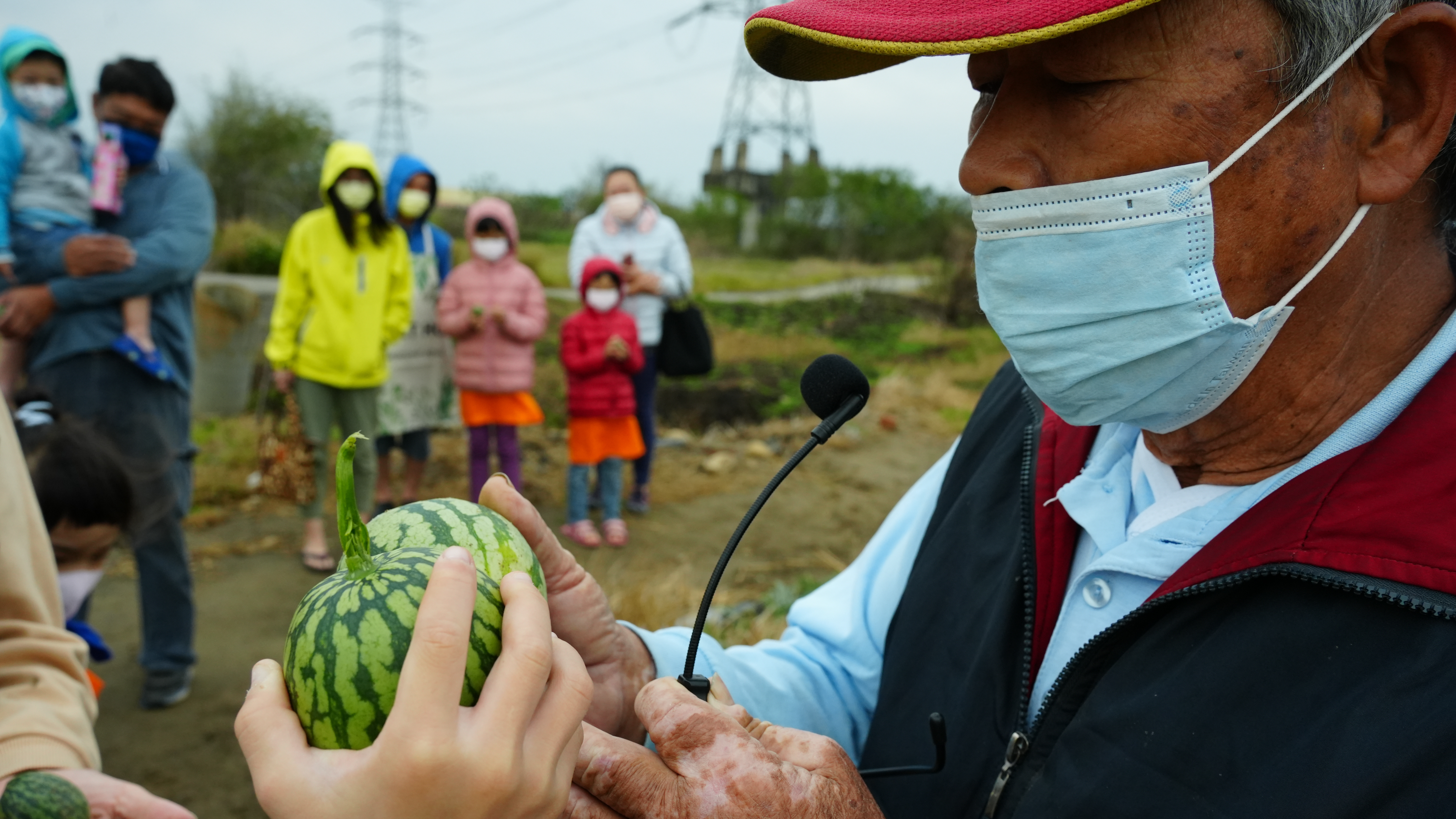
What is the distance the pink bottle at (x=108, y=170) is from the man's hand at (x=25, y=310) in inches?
20.0

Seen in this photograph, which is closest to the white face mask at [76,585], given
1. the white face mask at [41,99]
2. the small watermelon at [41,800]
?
the small watermelon at [41,800]

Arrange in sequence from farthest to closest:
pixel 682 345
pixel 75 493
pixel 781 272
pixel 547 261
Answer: pixel 781 272
pixel 547 261
pixel 682 345
pixel 75 493

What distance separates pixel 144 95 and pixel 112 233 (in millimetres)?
698

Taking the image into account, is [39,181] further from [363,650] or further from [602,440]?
[363,650]

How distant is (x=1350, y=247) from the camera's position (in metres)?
1.49

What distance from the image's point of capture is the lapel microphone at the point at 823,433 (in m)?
1.48

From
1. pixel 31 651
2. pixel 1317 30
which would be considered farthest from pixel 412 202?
pixel 1317 30

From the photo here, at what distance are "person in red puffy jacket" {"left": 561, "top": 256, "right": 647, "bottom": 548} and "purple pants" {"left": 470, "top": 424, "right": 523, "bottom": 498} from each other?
402 millimetres

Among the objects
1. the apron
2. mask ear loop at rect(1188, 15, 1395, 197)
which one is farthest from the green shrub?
mask ear loop at rect(1188, 15, 1395, 197)

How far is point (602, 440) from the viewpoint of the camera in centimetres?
701

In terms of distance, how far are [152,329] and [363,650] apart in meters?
4.29

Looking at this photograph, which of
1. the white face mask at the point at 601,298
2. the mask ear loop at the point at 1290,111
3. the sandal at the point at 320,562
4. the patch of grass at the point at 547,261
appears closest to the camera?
the mask ear loop at the point at 1290,111

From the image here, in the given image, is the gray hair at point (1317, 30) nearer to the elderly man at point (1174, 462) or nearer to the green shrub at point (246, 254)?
the elderly man at point (1174, 462)

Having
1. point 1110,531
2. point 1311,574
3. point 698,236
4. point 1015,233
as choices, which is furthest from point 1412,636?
point 698,236
